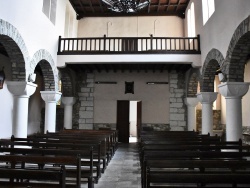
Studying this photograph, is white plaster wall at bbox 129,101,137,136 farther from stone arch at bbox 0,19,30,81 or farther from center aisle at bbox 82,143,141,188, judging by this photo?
stone arch at bbox 0,19,30,81

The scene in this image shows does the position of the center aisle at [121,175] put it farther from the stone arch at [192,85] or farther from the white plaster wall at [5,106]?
the stone arch at [192,85]

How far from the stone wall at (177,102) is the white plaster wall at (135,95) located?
287 mm

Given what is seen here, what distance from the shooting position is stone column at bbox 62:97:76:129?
1371 cm

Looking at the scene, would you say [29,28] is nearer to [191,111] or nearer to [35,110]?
[35,110]

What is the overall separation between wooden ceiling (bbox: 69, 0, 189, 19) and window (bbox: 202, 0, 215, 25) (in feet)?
10.8

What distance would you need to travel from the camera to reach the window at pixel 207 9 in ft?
31.3

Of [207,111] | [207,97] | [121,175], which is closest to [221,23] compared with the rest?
[207,97]

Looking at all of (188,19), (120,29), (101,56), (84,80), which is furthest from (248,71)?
(84,80)

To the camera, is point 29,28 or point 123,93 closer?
point 29,28

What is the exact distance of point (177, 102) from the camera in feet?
46.8

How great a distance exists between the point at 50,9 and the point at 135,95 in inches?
260

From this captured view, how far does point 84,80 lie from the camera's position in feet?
48.0

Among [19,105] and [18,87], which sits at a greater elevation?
[18,87]

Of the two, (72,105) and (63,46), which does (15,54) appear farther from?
(72,105)
